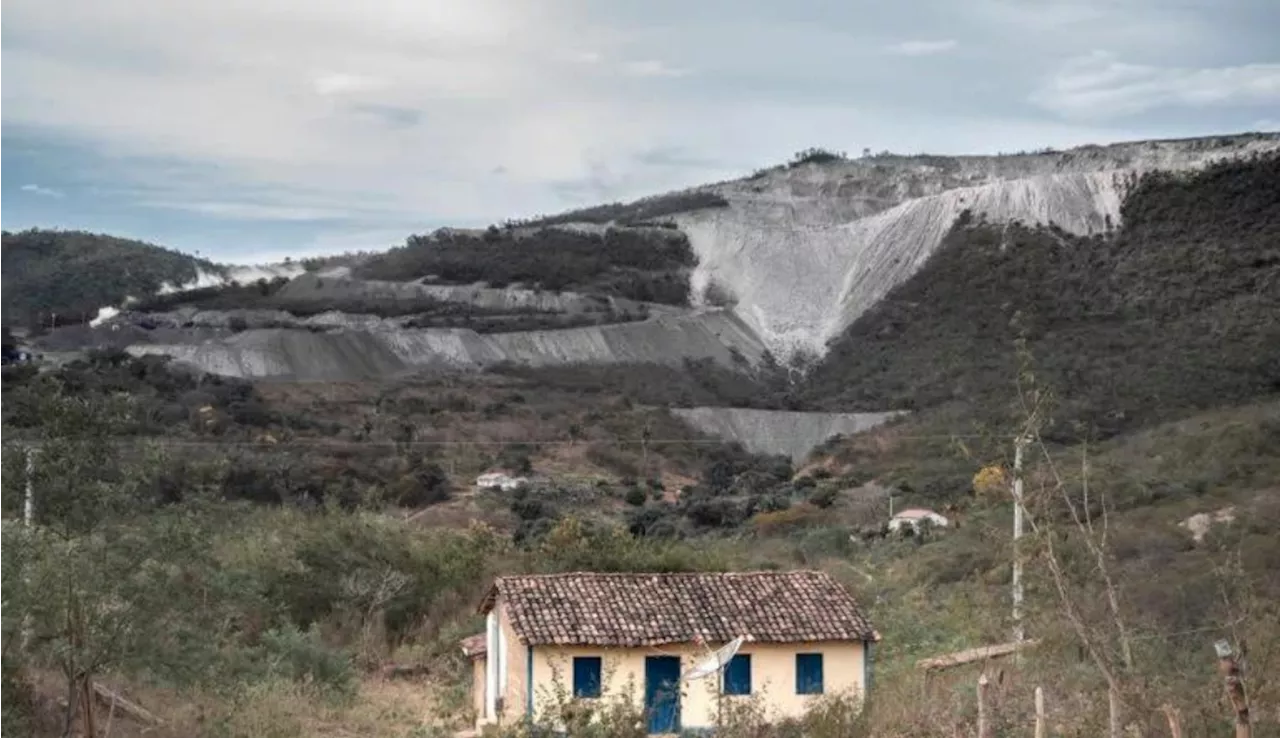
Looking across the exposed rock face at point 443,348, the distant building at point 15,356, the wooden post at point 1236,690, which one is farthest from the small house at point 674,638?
the exposed rock face at point 443,348

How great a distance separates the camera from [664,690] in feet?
71.7

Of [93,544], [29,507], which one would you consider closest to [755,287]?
[29,507]

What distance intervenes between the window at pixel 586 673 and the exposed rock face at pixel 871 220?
2625 inches

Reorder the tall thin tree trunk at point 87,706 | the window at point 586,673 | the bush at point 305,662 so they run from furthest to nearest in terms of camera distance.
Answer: the bush at point 305,662, the window at point 586,673, the tall thin tree trunk at point 87,706

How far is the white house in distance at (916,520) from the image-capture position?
4759 cm

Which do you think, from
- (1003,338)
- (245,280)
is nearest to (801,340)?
(1003,338)

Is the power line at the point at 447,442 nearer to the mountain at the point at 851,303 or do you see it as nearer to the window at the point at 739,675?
the mountain at the point at 851,303

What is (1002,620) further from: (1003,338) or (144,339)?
(144,339)

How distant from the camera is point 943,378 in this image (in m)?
74.8

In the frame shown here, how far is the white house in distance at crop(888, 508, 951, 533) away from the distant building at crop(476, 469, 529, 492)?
13.4 m

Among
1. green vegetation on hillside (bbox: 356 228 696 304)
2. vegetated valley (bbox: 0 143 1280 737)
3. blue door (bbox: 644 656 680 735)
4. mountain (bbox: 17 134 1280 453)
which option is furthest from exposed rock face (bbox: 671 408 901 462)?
blue door (bbox: 644 656 680 735)

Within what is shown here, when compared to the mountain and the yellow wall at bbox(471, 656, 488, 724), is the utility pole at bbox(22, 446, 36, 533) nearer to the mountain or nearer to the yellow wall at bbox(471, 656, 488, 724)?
the yellow wall at bbox(471, 656, 488, 724)

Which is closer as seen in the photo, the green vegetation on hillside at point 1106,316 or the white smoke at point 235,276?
the green vegetation on hillside at point 1106,316

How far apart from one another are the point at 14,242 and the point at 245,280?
15.7 metres
